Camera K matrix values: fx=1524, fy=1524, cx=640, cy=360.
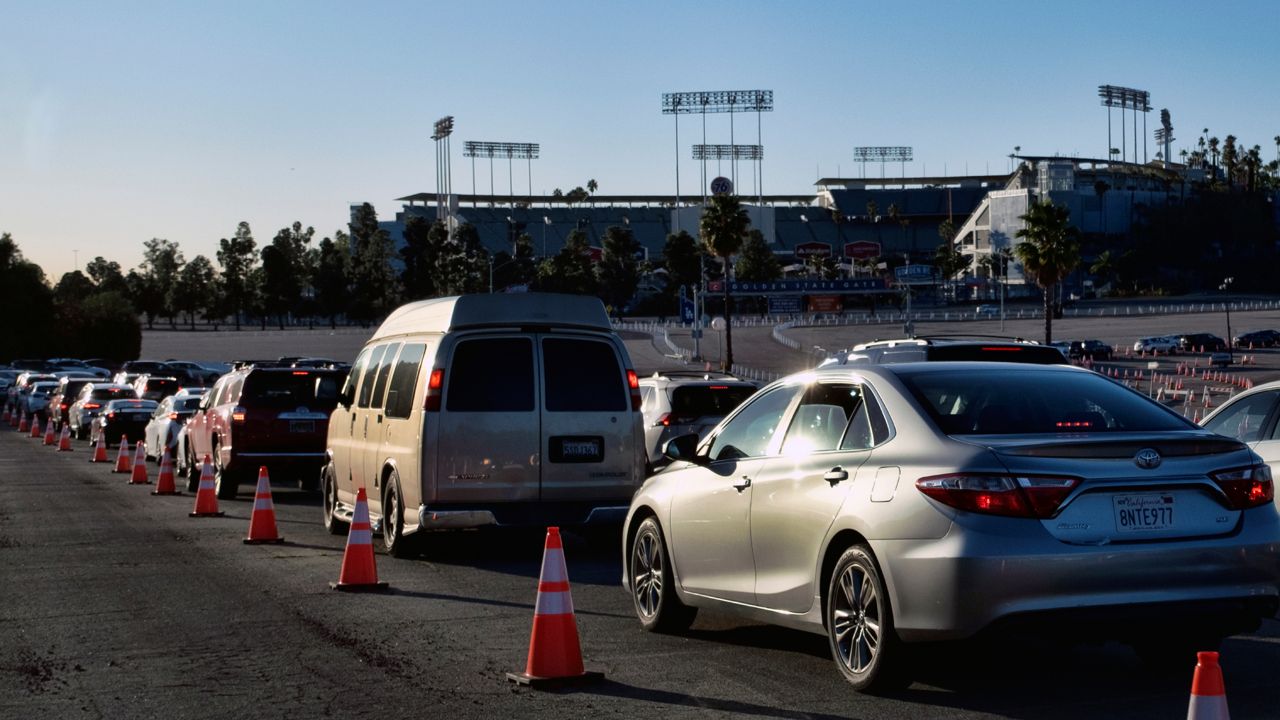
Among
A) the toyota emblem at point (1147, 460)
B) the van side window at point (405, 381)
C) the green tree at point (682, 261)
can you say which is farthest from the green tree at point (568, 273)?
the toyota emblem at point (1147, 460)

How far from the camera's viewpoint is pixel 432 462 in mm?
12891

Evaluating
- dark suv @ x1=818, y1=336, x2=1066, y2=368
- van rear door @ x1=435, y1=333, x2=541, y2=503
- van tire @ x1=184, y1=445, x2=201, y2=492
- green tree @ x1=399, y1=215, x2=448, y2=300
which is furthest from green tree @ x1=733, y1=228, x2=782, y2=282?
van rear door @ x1=435, y1=333, x2=541, y2=503

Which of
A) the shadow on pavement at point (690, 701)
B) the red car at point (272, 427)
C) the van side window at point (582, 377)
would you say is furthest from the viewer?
the red car at point (272, 427)

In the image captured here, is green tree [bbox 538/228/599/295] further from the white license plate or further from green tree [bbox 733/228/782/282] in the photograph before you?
the white license plate

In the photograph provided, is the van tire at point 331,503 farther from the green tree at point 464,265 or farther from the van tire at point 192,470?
the green tree at point 464,265

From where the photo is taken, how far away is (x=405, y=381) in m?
13.7

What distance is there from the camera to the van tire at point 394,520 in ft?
44.2

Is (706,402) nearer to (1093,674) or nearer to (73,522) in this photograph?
(73,522)

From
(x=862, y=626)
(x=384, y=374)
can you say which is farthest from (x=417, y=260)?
(x=862, y=626)

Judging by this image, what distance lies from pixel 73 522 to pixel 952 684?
41.8ft

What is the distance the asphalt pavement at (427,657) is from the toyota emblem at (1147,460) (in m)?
1.11

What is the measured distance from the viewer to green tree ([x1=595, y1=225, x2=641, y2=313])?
7308 inches

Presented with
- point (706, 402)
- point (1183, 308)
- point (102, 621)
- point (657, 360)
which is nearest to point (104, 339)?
point (657, 360)

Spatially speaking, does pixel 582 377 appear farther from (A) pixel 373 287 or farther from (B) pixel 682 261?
(A) pixel 373 287
